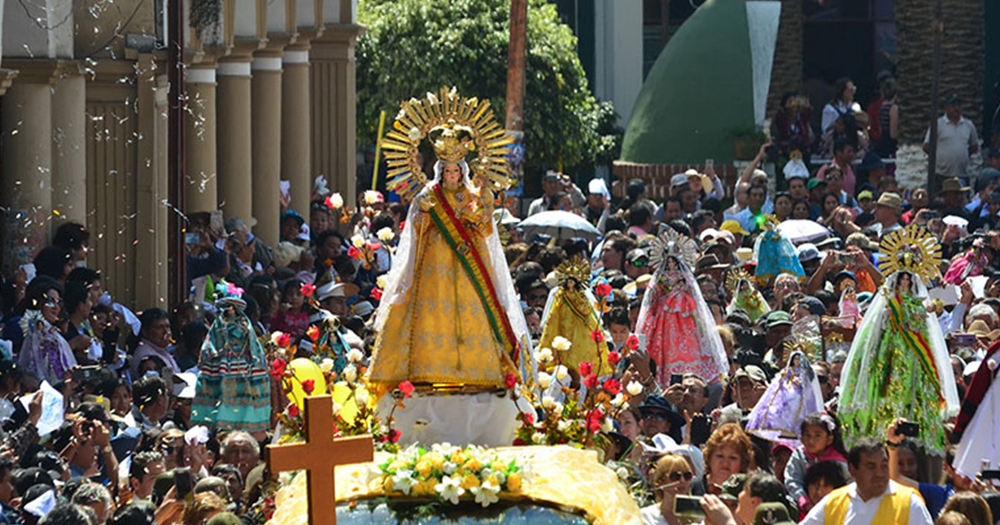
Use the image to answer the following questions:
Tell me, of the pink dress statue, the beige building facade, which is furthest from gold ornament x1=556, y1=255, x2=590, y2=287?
the beige building facade

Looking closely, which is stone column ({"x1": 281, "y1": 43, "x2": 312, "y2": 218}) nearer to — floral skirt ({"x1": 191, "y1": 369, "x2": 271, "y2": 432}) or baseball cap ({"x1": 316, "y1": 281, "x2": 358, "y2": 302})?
baseball cap ({"x1": 316, "y1": 281, "x2": 358, "y2": 302})

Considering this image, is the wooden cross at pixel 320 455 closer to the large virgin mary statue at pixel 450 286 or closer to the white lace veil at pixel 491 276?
the large virgin mary statue at pixel 450 286

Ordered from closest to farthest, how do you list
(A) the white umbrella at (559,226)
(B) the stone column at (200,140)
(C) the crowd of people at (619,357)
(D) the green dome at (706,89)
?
1. (C) the crowd of people at (619,357)
2. (B) the stone column at (200,140)
3. (A) the white umbrella at (559,226)
4. (D) the green dome at (706,89)

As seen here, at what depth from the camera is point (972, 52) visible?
33.2 meters

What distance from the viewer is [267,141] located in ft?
80.0

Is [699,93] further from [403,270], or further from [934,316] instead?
[403,270]

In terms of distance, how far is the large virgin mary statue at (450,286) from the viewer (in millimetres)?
12234

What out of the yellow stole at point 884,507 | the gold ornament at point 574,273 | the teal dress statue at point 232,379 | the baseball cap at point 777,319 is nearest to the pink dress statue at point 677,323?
the baseball cap at point 777,319

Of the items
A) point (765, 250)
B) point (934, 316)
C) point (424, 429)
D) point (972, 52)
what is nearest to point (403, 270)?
point (424, 429)

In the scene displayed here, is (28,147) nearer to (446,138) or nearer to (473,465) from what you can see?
(446,138)

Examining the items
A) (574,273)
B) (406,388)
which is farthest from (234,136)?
(406,388)

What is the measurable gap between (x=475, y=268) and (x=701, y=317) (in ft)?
15.0

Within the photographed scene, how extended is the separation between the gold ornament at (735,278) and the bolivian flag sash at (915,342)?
3.67 m

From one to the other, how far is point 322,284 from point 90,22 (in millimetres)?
2758
